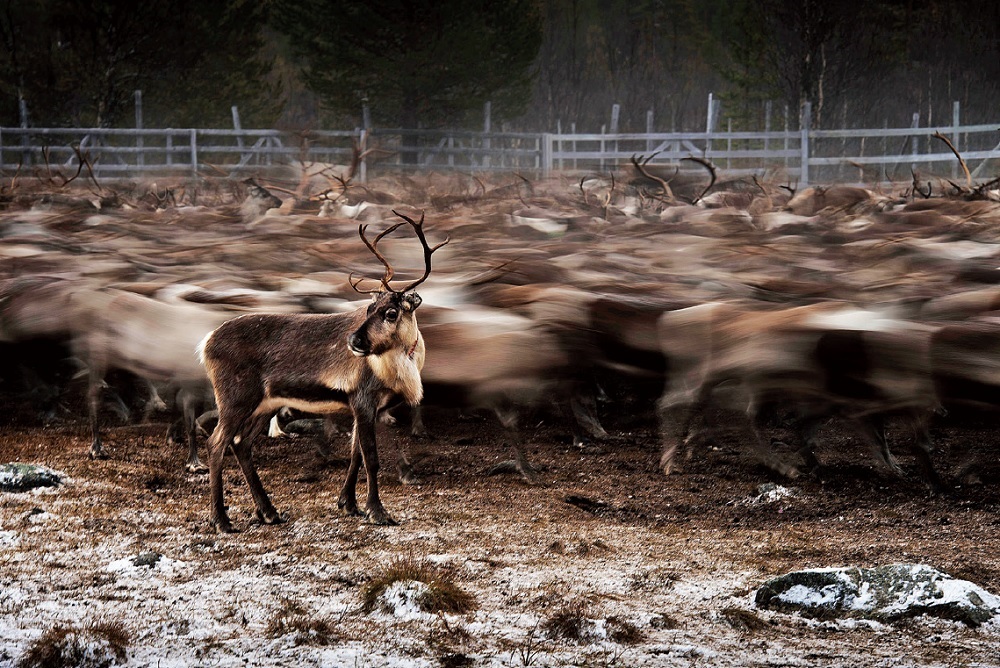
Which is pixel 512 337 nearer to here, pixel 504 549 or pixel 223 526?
pixel 504 549

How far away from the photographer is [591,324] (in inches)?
87.7

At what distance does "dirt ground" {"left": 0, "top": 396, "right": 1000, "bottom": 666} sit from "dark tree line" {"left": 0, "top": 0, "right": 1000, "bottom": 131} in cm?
2144

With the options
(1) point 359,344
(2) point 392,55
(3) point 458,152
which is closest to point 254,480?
(1) point 359,344

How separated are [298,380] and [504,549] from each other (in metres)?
0.47

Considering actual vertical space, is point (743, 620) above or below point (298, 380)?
below

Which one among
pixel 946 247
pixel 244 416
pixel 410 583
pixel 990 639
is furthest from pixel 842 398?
pixel 946 247

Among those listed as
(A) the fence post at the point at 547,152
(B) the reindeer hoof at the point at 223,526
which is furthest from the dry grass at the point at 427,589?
(A) the fence post at the point at 547,152

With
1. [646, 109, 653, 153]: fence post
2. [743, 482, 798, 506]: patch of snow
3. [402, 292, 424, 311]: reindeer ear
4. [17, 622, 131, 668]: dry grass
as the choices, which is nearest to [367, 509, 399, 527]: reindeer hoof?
[402, 292, 424, 311]: reindeer ear

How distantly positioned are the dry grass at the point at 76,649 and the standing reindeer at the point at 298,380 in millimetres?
419

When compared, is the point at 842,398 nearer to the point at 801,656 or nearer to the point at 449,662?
the point at 801,656

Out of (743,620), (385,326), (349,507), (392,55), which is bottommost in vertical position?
(743,620)

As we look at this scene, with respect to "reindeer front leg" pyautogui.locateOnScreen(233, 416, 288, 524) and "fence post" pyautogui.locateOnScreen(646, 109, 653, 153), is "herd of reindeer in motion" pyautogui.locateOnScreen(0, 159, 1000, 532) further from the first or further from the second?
"fence post" pyautogui.locateOnScreen(646, 109, 653, 153)

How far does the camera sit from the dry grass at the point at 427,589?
1.82 metres

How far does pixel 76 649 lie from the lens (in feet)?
5.46
